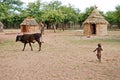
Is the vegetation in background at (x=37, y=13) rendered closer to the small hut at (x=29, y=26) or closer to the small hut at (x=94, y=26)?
the small hut at (x=29, y=26)

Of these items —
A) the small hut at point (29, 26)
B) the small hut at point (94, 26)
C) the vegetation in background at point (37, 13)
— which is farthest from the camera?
the small hut at point (29, 26)

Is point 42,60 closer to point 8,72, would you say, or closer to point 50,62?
point 50,62

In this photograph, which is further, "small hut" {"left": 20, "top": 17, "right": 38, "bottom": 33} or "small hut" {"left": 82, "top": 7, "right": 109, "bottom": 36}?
"small hut" {"left": 20, "top": 17, "right": 38, "bottom": 33}

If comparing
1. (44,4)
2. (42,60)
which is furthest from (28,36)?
(44,4)

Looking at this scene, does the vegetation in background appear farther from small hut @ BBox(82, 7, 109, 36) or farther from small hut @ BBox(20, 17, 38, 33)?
small hut @ BBox(82, 7, 109, 36)

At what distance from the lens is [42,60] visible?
568 inches

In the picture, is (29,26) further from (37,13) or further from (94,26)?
(94,26)

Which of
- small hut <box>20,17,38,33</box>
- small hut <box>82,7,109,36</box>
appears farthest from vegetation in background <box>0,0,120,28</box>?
small hut <box>82,7,109,36</box>

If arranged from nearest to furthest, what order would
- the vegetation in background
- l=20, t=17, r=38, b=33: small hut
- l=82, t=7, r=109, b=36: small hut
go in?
the vegetation in background → l=82, t=7, r=109, b=36: small hut → l=20, t=17, r=38, b=33: small hut

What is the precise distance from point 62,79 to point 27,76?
4.39 ft

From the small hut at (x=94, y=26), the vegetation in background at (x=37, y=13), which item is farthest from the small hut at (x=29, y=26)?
the small hut at (x=94, y=26)

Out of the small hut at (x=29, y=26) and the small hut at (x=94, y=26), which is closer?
the small hut at (x=94, y=26)

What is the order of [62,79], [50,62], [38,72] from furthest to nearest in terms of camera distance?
[50,62] → [38,72] → [62,79]

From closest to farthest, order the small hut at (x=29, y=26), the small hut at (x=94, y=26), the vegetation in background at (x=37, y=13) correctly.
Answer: the vegetation in background at (x=37, y=13)
the small hut at (x=94, y=26)
the small hut at (x=29, y=26)
